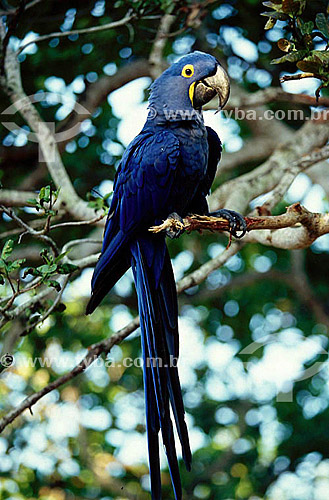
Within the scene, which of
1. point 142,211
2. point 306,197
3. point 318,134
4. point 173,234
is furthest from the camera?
point 306,197

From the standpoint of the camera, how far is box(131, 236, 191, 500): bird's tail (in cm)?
206

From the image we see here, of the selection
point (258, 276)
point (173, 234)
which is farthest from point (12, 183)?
point (173, 234)

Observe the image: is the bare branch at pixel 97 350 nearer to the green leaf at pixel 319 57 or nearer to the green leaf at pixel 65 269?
the green leaf at pixel 65 269

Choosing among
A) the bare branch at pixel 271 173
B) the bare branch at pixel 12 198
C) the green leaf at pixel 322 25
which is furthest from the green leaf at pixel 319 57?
the bare branch at pixel 12 198

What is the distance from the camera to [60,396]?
5352 millimetres

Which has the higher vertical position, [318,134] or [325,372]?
[318,134]

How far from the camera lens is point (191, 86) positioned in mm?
2490

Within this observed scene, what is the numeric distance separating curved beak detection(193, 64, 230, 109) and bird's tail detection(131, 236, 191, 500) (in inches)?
24.5

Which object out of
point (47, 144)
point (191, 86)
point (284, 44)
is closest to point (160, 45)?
point (47, 144)

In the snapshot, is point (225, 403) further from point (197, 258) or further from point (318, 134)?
point (318, 134)

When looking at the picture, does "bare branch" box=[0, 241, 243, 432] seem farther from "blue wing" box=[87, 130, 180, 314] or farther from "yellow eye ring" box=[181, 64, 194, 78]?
"yellow eye ring" box=[181, 64, 194, 78]

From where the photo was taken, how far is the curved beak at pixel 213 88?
2.42 m

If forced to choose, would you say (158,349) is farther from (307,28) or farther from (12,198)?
(12,198)

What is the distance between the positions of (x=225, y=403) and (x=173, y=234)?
3527 mm
